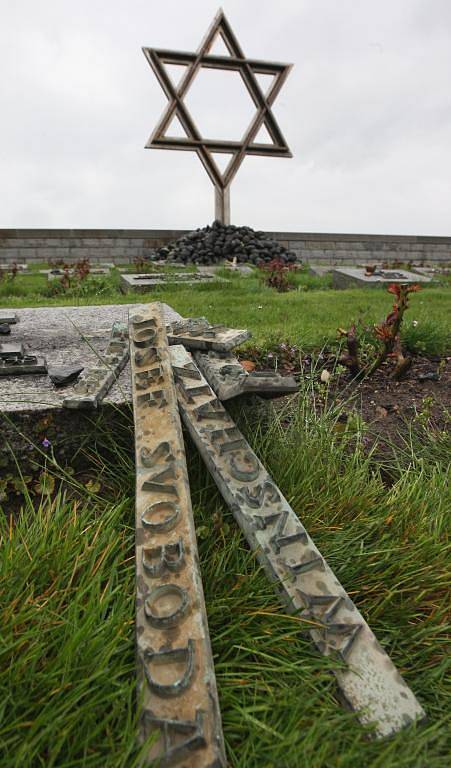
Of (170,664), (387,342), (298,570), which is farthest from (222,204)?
(170,664)

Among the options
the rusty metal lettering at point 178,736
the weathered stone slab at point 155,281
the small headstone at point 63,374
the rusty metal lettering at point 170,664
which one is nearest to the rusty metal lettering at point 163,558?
the rusty metal lettering at point 170,664

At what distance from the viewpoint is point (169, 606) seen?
4.06ft

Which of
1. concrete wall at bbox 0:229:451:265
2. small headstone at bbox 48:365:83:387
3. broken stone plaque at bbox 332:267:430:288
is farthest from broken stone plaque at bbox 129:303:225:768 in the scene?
concrete wall at bbox 0:229:451:265

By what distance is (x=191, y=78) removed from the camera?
11.7 metres

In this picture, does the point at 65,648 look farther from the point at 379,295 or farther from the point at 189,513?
the point at 379,295

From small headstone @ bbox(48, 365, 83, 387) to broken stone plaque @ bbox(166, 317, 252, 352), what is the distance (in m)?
0.36

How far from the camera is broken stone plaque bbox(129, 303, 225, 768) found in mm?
1030

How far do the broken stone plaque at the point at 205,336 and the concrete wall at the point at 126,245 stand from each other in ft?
38.4

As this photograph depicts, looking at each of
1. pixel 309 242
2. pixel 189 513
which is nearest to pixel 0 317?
pixel 189 513

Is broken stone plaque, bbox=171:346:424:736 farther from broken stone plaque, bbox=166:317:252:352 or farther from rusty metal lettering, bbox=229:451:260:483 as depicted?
broken stone plaque, bbox=166:317:252:352

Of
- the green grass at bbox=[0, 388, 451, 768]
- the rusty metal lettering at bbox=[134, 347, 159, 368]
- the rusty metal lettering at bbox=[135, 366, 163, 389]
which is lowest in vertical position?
the green grass at bbox=[0, 388, 451, 768]

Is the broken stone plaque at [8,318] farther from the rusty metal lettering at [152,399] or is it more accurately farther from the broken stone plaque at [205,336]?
the rusty metal lettering at [152,399]

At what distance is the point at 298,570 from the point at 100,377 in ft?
3.25

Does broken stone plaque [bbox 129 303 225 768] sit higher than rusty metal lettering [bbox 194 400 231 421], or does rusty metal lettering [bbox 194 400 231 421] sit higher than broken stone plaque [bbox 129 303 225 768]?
rusty metal lettering [bbox 194 400 231 421]
